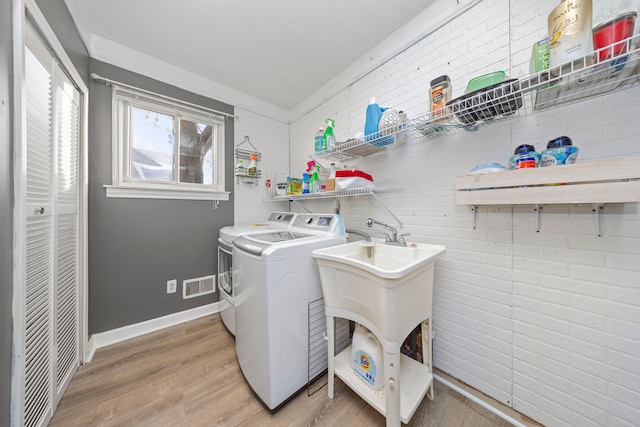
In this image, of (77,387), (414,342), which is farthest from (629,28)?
(77,387)

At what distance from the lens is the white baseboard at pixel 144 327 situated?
1.70 m

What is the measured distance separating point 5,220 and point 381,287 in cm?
152

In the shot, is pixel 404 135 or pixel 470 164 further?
pixel 404 135

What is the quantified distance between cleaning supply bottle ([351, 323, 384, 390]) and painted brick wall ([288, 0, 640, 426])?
0.56 meters

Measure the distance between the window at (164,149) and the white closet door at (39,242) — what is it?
30.5 inches

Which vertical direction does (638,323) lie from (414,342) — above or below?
above

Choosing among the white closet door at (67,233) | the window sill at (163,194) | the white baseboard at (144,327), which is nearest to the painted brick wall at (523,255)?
the window sill at (163,194)

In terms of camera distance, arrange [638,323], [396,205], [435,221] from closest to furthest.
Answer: [638,323] < [435,221] < [396,205]

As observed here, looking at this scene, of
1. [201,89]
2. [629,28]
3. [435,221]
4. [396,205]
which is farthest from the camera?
[201,89]

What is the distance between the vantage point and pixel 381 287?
3.00ft

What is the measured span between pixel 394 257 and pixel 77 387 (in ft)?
7.17

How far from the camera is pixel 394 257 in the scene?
135cm

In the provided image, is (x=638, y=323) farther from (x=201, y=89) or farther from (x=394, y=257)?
(x=201, y=89)

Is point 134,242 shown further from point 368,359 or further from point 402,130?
point 402,130
